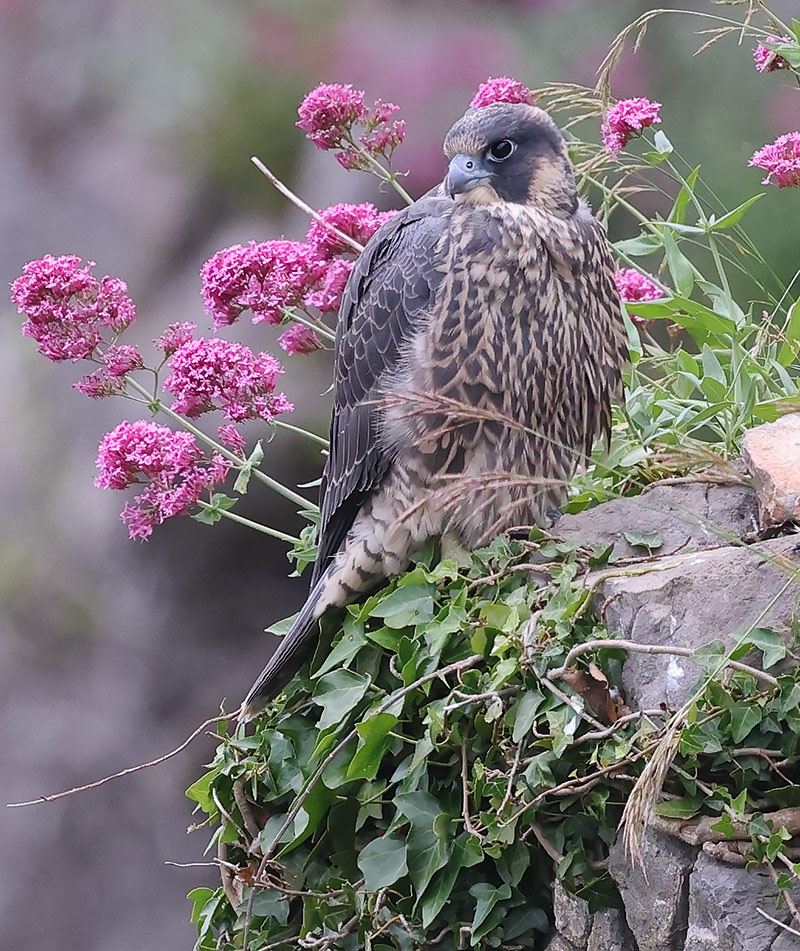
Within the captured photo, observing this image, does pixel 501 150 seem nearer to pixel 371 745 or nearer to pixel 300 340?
pixel 300 340

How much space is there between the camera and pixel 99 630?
2307 millimetres

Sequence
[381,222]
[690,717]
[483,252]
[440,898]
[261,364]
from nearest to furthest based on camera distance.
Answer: [690,717] → [440,898] → [483,252] → [261,364] → [381,222]

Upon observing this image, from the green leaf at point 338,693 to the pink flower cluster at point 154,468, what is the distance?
0.37m

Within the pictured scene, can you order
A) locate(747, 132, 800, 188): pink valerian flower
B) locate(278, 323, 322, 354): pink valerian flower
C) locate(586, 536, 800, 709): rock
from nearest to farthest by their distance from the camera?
locate(586, 536, 800, 709): rock
locate(747, 132, 800, 188): pink valerian flower
locate(278, 323, 322, 354): pink valerian flower

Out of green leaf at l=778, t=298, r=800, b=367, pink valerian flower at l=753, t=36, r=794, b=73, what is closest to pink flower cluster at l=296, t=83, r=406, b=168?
pink valerian flower at l=753, t=36, r=794, b=73

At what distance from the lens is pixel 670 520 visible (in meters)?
1.34

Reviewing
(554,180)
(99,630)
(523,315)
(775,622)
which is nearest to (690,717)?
(775,622)

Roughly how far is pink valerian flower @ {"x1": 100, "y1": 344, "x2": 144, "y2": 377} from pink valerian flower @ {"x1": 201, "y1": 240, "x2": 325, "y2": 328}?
0.42 feet

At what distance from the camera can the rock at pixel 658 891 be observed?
0.98 m

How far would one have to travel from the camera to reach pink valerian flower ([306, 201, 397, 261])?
5.57ft

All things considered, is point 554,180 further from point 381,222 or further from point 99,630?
point 99,630

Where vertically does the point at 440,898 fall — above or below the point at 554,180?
below

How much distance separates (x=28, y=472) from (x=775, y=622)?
67.3 inches

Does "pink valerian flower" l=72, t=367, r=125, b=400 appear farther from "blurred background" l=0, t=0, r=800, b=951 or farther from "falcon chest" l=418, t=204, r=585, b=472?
"blurred background" l=0, t=0, r=800, b=951
